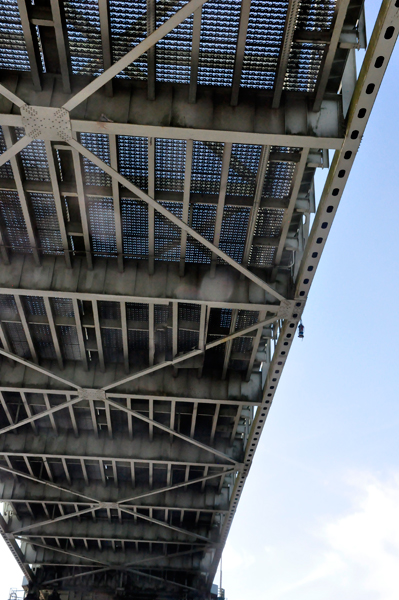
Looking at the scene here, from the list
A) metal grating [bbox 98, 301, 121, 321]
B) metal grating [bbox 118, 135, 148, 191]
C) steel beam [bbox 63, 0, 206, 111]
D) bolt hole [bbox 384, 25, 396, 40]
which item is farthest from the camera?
metal grating [bbox 98, 301, 121, 321]

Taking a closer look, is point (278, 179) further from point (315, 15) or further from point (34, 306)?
point (34, 306)

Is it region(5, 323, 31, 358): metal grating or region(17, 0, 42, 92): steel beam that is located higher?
region(17, 0, 42, 92): steel beam

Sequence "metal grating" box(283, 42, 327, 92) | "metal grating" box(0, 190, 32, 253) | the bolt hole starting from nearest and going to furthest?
1. the bolt hole
2. "metal grating" box(283, 42, 327, 92)
3. "metal grating" box(0, 190, 32, 253)

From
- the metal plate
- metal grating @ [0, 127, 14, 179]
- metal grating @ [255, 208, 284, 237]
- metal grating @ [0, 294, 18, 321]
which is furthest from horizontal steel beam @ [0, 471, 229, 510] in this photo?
the metal plate

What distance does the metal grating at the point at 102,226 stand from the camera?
16703 mm

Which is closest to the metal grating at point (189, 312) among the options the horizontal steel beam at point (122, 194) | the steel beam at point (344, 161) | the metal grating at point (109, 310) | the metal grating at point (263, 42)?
the metal grating at point (109, 310)

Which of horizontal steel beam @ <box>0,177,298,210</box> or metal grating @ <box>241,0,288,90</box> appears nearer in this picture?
metal grating @ <box>241,0,288,90</box>

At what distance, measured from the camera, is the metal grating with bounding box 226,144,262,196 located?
49.6 ft

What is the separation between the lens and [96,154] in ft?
50.6

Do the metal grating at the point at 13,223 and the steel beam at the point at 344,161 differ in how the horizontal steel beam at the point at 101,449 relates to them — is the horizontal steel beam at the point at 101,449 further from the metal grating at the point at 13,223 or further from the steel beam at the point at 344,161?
the metal grating at the point at 13,223

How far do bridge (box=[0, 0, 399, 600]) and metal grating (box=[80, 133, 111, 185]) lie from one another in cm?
6

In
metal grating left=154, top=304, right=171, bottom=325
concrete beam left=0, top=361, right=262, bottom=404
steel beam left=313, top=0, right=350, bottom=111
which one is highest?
steel beam left=313, top=0, right=350, bottom=111

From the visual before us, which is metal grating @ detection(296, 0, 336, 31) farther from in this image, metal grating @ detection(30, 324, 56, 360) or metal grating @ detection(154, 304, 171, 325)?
metal grating @ detection(30, 324, 56, 360)

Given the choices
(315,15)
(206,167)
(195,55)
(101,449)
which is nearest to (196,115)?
(195,55)
